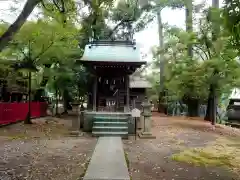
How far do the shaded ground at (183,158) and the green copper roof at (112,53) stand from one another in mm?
5883

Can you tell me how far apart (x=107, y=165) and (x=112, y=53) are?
43.4ft

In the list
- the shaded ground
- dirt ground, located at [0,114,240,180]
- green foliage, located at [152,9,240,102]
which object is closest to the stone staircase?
dirt ground, located at [0,114,240,180]

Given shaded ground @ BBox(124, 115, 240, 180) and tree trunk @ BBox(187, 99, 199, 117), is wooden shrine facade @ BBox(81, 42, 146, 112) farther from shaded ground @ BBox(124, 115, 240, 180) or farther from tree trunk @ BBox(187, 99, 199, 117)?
tree trunk @ BBox(187, 99, 199, 117)

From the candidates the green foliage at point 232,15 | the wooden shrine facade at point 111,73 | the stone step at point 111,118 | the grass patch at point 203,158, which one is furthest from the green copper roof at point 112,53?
the green foliage at point 232,15

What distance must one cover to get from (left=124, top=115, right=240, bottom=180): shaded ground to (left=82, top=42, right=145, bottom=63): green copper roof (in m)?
5.88

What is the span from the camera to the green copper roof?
18.3 meters

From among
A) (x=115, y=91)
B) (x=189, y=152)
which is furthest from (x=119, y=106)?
(x=189, y=152)

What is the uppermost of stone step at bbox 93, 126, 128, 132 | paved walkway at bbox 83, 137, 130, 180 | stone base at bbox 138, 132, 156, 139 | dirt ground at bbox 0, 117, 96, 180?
stone step at bbox 93, 126, 128, 132

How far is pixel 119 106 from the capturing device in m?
20.1

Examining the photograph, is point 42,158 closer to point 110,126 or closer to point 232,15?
point 110,126

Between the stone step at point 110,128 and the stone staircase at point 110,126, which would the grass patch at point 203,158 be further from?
the stone step at point 110,128

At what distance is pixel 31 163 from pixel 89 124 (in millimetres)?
8145

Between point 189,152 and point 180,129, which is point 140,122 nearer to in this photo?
point 180,129

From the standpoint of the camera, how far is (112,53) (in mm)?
20297
